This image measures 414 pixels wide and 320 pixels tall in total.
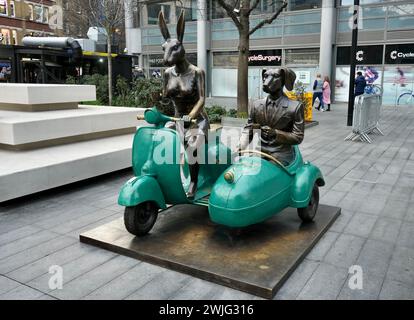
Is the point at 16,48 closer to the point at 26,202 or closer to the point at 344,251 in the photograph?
the point at 26,202

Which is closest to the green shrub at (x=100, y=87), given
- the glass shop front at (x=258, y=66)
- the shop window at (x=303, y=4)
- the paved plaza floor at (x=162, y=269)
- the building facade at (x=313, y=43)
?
the building facade at (x=313, y=43)

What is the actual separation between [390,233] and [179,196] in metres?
2.33

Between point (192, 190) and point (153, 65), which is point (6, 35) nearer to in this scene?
point (153, 65)

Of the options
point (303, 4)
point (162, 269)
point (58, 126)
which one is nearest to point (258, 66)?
point (303, 4)

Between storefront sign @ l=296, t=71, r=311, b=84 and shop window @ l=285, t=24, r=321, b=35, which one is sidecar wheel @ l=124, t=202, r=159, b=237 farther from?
shop window @ l=285, t=24, r=321, b=35

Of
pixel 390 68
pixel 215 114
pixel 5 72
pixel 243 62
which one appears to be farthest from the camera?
pixel 390 68

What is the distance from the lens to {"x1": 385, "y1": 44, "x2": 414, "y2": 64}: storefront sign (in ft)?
63.7

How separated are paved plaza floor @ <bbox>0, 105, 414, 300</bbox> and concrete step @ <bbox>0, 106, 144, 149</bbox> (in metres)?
0.97

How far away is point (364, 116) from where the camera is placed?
10.7 metres

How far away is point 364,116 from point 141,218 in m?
8.28

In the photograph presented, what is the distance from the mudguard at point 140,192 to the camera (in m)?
3.77

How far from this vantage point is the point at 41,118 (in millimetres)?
6555

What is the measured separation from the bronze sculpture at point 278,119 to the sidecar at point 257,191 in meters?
Result: 0.22

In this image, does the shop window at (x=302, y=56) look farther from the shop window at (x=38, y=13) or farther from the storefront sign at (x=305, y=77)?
the shop window at (x=38, y=13)
